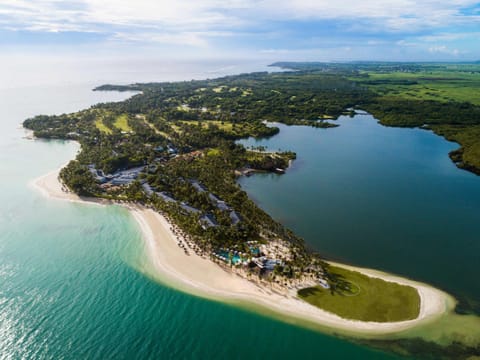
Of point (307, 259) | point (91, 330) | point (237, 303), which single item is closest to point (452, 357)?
point (307, 259)

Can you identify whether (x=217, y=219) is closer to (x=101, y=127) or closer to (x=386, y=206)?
(x=386, y=206)

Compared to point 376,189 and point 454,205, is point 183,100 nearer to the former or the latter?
point 376,189

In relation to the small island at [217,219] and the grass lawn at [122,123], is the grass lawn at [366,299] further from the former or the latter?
the grass lawn at [122,123]

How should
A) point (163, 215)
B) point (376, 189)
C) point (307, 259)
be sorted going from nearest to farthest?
point (307, 259)
point (163, 215)
point (376, 189)

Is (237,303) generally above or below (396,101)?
below

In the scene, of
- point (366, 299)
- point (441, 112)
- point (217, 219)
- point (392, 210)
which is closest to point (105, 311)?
point (217, 219)

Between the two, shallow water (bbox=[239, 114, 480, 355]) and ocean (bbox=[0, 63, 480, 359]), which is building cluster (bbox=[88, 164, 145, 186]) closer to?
ocean (bbox=[0, 63, 480, 359])
